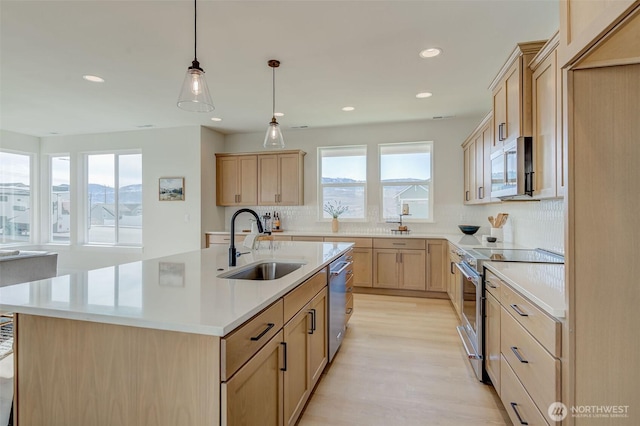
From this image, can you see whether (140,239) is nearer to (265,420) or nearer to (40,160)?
(40,160)

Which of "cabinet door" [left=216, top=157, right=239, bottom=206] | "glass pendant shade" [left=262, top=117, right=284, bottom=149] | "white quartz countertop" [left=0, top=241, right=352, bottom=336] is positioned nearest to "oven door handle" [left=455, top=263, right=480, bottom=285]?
"white quartz countertop" [left=0, top=241, right=352, bottom=336]

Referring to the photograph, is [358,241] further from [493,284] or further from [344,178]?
[493,284]

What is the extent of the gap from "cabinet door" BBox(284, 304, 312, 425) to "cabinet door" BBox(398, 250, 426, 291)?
2.92 m

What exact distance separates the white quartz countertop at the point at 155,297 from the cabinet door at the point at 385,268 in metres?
2.81

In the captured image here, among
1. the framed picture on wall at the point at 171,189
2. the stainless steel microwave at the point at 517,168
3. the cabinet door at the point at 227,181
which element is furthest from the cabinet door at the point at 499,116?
the framed picture on wall at the point at 171,189

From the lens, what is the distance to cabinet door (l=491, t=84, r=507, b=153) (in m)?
2.59

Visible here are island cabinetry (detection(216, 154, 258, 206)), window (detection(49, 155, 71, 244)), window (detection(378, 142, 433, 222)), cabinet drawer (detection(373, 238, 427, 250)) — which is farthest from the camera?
window (detection(49, 155, 71, 244))

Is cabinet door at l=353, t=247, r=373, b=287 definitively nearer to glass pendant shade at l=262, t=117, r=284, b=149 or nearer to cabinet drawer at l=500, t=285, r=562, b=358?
glass pendant shade at l=262, t=117, r=284, b=149

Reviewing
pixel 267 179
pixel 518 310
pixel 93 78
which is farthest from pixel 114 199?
pixel 518 310

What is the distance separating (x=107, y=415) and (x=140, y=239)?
5178mm

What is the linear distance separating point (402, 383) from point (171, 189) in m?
4.72

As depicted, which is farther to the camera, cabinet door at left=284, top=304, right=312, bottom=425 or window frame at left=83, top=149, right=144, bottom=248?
window frame at left=83, top=149, right=144, bottom=248

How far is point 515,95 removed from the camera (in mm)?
2363

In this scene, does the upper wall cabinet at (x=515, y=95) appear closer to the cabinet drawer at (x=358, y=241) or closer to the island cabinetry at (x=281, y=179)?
the cabinet drawer at (x=358, y=241)
